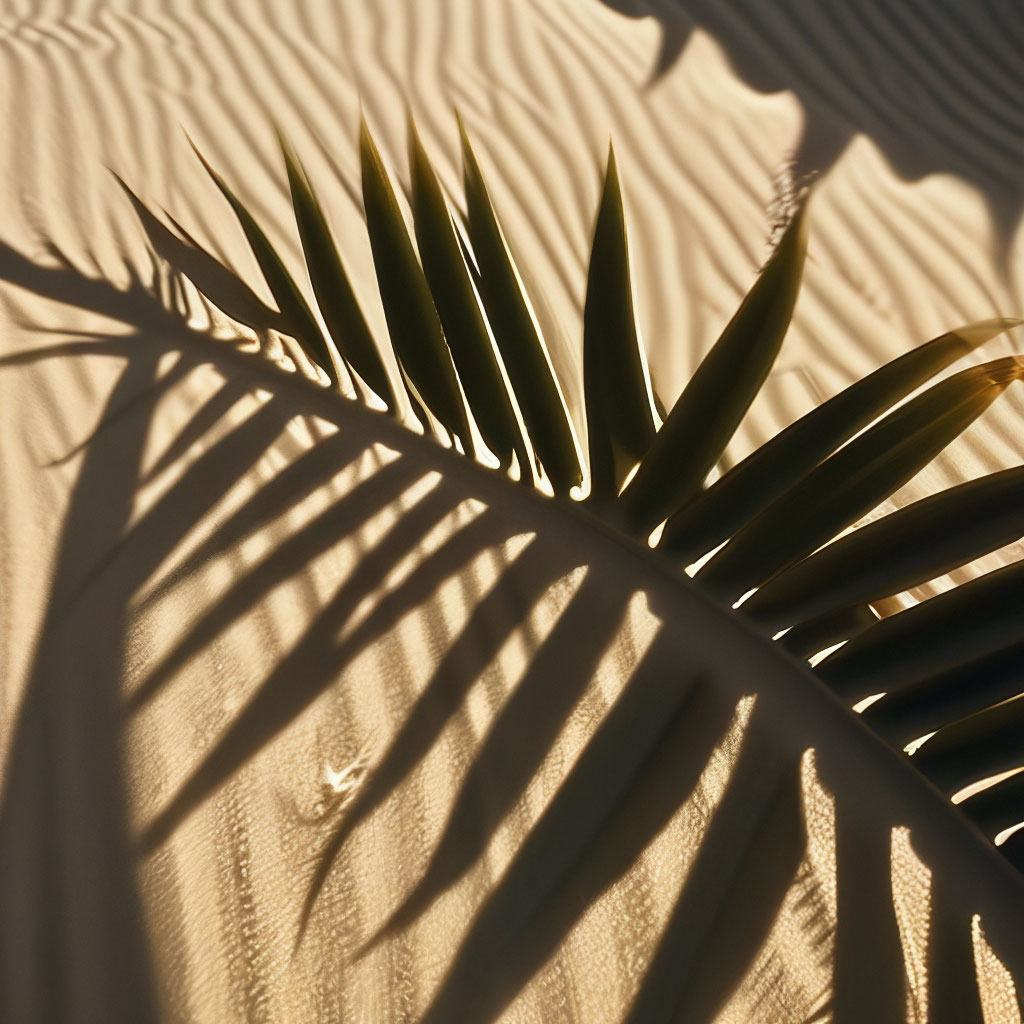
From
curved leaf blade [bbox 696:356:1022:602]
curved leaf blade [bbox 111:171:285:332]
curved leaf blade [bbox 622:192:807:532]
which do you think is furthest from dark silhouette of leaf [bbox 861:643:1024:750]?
curved leaf blade [bbox 111:171:285:332]

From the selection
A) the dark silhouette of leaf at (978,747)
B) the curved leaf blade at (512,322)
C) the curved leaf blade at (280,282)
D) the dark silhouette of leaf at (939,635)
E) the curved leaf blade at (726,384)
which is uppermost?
the curved leaf blade at (280,282)

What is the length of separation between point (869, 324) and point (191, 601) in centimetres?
148

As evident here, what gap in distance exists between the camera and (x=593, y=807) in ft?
3.51

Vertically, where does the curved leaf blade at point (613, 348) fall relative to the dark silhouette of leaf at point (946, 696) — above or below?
above

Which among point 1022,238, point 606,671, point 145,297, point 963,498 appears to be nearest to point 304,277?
point 145,297

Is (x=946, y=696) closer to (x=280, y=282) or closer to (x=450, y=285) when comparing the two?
(x=450, y=285)

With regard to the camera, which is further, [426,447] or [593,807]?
[426,447]

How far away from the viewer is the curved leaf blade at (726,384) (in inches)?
36.3

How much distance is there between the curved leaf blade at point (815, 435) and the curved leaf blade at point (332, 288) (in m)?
0.40

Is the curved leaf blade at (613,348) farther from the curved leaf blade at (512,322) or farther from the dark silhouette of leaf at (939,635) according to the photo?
the dark silhouette of leaf at (939,635)

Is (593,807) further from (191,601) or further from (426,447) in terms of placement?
(191,601)

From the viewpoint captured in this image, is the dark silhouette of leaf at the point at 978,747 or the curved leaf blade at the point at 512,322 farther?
the curved leaf blade at the point at 512,322

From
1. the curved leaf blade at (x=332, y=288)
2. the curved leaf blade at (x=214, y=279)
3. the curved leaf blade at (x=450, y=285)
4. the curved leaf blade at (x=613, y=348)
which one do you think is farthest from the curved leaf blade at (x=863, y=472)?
the curved leaf blade at (x=214, y=279)

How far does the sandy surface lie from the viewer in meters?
1.01
